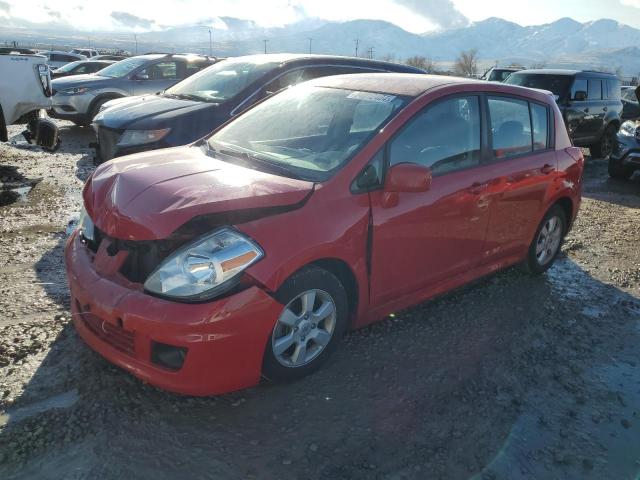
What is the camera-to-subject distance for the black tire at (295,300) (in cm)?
277

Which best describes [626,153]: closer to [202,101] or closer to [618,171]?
[618,171]

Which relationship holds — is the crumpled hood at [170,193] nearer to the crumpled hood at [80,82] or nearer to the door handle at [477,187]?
the door handle at [477,187]

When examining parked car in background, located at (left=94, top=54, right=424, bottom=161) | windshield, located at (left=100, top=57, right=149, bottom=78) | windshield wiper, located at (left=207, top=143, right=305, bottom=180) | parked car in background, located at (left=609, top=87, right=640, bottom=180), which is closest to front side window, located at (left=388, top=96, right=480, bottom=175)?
windshield wiper, located at (left=207, top=143, right=305, bottom=180)

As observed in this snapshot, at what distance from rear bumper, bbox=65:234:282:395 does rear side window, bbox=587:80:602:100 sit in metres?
11.1

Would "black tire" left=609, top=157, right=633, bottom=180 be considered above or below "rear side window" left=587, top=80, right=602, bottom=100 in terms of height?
below

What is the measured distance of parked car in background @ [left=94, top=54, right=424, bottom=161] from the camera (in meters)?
6.08

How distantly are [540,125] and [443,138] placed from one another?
1.41 metres

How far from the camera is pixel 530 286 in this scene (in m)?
4.70

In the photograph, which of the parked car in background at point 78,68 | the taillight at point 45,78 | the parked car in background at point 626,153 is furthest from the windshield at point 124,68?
the parked car in background at point 626,153

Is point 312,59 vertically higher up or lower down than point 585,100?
higher up

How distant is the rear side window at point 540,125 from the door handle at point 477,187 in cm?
95

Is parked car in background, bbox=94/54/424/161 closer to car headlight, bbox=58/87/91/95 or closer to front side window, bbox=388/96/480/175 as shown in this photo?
front side window, bbox=388/96/480/175

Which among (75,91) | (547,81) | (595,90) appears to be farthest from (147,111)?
(595,90)

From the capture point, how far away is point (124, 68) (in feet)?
38.1
